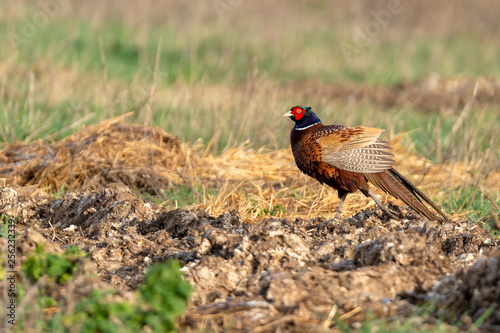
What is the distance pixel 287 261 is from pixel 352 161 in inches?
54.4

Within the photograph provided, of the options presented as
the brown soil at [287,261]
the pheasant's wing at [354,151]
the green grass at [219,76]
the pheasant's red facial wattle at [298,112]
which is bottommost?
the green grass at [219,76]

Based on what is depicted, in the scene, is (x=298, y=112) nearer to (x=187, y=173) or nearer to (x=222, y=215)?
(x=222, y=215)

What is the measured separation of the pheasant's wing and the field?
1.23ft

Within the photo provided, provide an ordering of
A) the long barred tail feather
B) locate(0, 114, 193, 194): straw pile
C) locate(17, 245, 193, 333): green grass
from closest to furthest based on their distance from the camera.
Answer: locate(17, 245, 193, 333): green grass, the long barred tail feather, locate(0, 114, 193, 194): straw pile

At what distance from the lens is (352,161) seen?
4480 mm

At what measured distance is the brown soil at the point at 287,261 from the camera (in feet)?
9.03

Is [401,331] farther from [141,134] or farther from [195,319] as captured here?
[141,134]

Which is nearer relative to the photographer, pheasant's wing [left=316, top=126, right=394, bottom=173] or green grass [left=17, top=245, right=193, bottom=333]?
green grass [left=17, top=245, right=193, bottom=333]

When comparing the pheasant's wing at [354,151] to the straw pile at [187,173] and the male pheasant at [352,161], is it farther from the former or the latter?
the straw pile at [187,173]

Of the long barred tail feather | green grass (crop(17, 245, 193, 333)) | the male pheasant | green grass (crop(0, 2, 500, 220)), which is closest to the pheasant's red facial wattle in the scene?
the male pheasant

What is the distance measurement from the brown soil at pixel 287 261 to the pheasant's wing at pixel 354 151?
0.37 metres

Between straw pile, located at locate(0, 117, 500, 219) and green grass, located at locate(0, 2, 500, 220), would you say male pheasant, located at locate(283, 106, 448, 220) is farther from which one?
green grass, located at locate(0, 2, 500, 220)

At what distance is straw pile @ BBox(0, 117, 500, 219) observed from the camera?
17.2ft

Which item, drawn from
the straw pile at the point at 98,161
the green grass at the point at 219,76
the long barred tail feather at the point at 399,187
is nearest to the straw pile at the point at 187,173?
the straw pile at the point at 98,161
